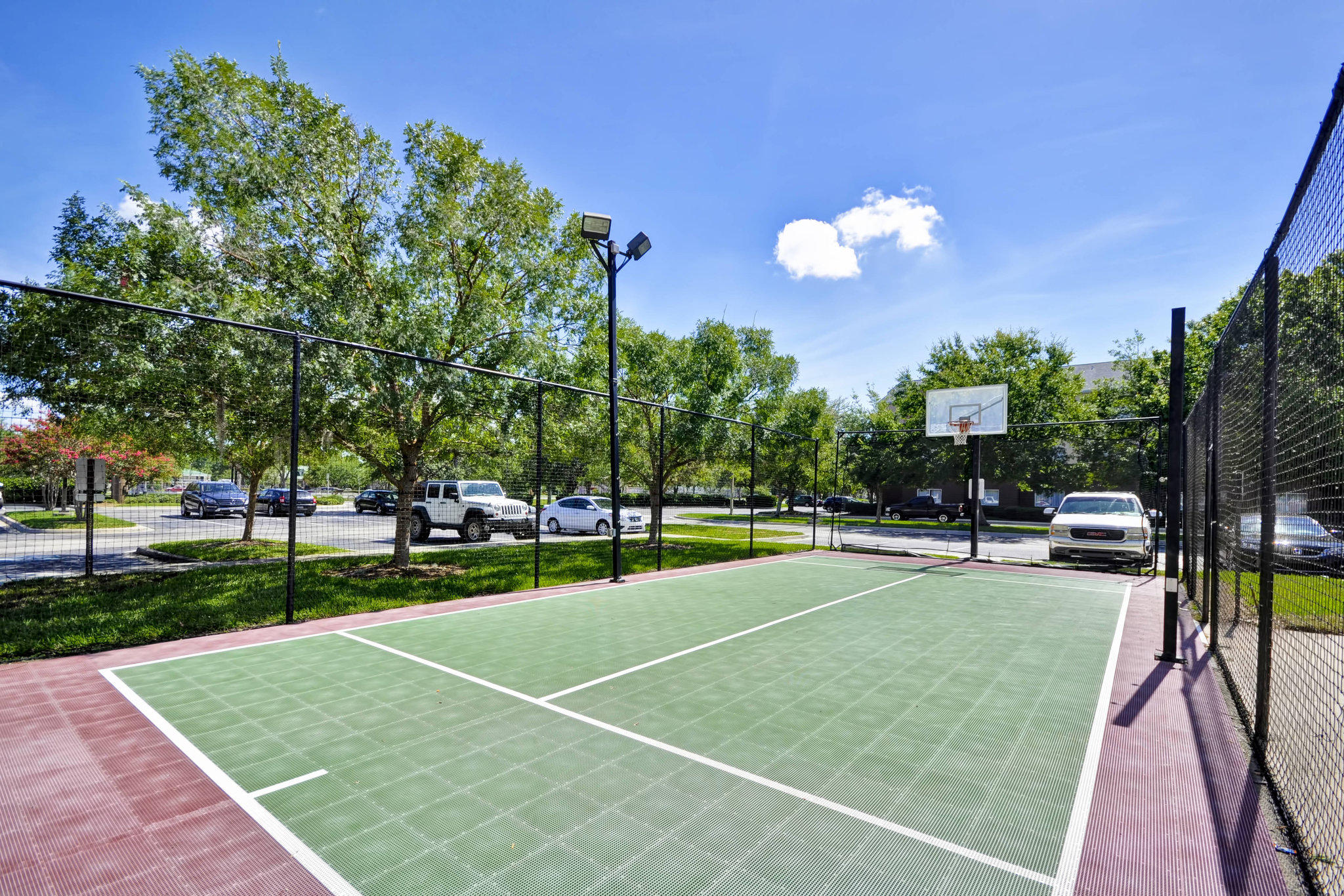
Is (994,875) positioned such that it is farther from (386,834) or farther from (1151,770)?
(386,834)

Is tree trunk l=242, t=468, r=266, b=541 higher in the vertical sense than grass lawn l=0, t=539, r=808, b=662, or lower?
higher

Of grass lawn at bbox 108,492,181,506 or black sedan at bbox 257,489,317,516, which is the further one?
black sedan at bbox 257,489,317,516

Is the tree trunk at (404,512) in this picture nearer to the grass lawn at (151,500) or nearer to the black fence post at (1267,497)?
the grass lawn at (151,500)

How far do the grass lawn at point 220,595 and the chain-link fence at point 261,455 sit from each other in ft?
0.14

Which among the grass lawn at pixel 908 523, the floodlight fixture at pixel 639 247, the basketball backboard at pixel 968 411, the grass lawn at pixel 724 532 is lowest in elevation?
the grass lawn at pixel 908 523

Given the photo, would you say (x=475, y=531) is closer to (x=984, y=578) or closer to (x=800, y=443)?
(x=984, y=578)

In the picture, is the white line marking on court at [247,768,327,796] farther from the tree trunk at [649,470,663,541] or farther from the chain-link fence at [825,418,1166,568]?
the tree trunk at [649,470,663,541]

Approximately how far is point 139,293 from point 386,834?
10.4 metres

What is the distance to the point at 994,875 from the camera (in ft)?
8.24

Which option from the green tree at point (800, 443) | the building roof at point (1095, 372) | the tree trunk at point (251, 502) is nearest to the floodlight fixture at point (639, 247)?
the tree trunk at point (251, 502)

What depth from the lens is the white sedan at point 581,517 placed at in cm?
2333

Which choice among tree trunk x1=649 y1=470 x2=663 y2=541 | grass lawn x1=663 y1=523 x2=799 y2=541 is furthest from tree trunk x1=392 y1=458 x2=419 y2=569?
grass lawn x1=663 y1=523 x2=799 y2=541

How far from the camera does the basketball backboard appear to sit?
15508 mm

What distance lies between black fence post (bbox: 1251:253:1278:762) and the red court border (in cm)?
41
